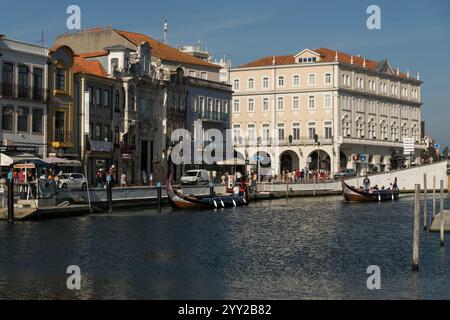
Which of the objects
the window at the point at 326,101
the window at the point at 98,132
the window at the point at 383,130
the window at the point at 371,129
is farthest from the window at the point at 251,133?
the window at the point at 98,132

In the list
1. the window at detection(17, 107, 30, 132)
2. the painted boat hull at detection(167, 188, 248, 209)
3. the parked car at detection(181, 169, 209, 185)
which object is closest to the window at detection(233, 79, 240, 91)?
the parked car at detection(181, 169, 209, 185)

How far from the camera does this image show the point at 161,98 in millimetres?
79375

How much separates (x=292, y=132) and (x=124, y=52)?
42.0 m

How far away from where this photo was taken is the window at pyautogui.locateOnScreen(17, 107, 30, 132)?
5917 centimetres

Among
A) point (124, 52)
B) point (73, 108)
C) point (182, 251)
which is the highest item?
point (124, 52)

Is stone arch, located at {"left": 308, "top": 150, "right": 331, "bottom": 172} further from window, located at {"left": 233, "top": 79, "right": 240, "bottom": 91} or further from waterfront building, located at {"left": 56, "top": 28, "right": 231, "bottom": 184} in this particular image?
waterfront building, located at {"left": 56, "top": 28, "right": 231, "bottom": 184}

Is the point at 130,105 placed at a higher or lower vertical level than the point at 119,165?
higher

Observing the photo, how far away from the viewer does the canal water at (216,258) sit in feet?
81.9

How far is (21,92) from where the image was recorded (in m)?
59.0

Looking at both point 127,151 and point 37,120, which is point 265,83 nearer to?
point 127,151

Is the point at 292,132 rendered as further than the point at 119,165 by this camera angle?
Yes

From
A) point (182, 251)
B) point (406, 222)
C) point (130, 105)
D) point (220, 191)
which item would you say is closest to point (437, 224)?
point (406, 222)

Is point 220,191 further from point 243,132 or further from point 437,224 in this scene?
point 243,132

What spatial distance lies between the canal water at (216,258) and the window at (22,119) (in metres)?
12.0
